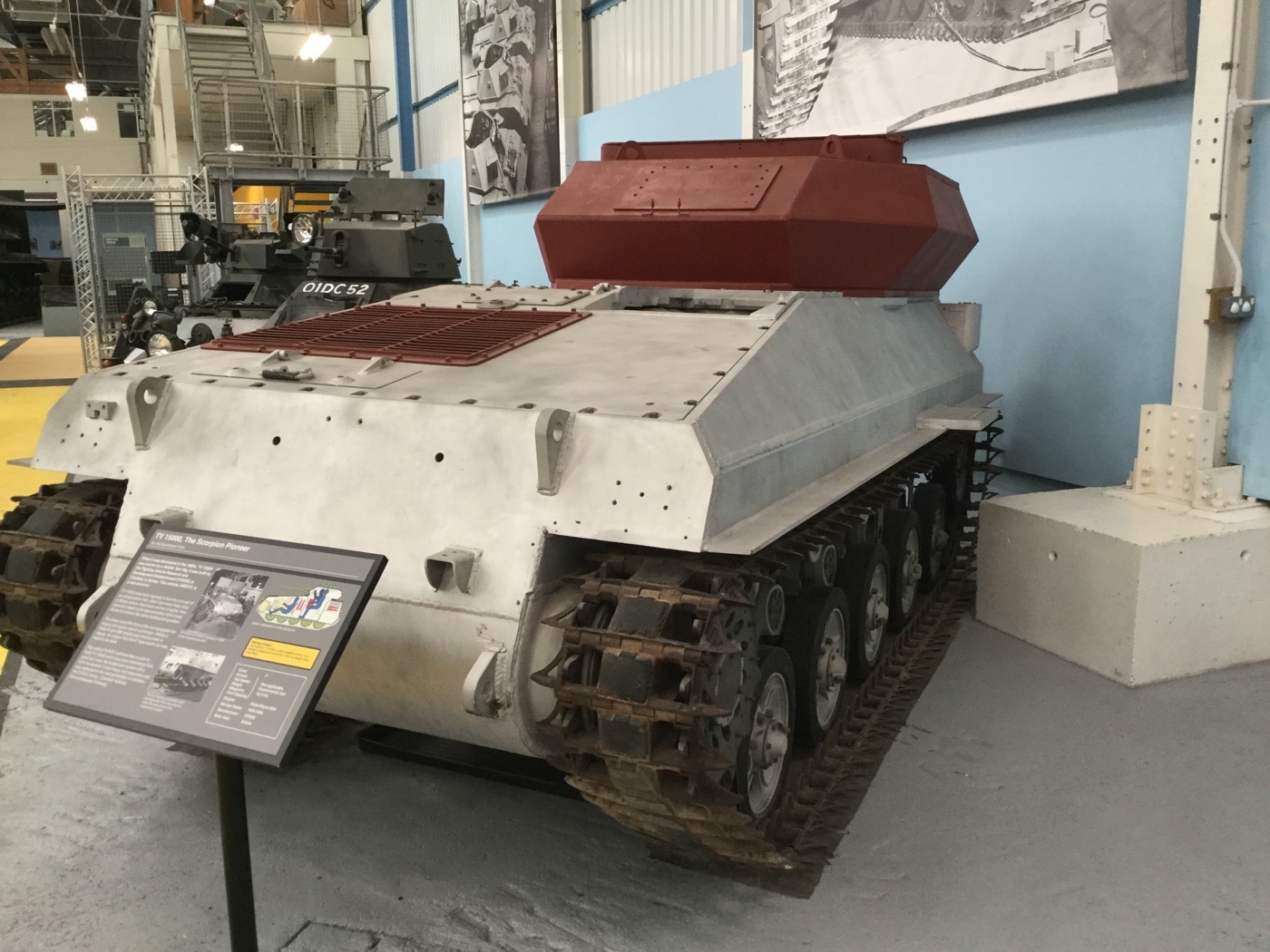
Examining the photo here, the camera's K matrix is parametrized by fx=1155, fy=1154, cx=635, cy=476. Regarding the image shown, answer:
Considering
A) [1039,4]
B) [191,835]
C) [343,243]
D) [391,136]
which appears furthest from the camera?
[391,136]

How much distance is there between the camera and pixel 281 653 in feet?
7.52

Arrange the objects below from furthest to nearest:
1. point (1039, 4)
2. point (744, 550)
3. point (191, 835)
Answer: point (1039, 4) → point (191, 835) → point (744, 550)

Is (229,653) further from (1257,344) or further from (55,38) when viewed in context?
(55,38)

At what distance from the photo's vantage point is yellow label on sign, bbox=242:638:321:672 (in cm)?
225

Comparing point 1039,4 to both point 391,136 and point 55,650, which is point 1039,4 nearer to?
point 55,650

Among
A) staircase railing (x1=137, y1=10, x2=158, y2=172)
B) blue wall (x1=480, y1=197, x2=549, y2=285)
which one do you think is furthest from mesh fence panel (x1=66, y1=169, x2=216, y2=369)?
staircase railing (x1=137, y1=10, x2=158, y2=172)

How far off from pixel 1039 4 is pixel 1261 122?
1536mm

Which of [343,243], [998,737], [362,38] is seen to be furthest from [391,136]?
[998,737]

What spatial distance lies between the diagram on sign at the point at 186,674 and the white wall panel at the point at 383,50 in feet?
57.7

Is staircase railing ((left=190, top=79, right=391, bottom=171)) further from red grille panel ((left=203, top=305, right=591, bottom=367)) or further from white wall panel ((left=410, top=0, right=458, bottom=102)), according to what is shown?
red grille panel ((left=203, top=305, right=591, bottom=367))

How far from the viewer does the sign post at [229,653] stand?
223 cm

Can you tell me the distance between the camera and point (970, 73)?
21.0 feet

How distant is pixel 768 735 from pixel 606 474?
0.95 meters

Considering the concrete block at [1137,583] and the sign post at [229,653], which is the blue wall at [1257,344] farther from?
the sign post at [229,653]
